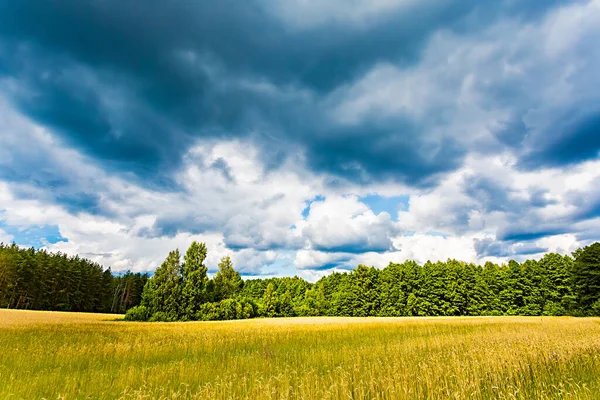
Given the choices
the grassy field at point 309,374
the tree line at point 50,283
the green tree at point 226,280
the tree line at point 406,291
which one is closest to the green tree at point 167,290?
the tree line at point 406,291

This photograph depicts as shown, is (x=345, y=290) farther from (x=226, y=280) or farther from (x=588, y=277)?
(x=588, y=277)

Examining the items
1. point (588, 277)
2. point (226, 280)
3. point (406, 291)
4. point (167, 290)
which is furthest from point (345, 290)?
point (588, 277)

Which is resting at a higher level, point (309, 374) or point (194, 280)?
point (194, 280)

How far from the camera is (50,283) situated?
80.4m

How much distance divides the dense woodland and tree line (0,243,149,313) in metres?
0.22

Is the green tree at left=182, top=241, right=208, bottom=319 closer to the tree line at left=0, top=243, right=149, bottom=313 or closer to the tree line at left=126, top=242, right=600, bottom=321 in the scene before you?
the tree line at left=126, top=242, right=600, bottom=321

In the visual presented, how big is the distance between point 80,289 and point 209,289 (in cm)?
4932

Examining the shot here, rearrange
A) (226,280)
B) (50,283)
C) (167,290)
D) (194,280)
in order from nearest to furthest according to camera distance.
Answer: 1. (167,290)
2. (194,280)
3. (226,280)
4. (50,283)

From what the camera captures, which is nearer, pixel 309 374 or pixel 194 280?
pixel 309 374

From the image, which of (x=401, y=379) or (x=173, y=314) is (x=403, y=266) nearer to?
(x=173, y=314)

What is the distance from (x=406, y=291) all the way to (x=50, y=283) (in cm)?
9119

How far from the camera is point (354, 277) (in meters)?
76.3

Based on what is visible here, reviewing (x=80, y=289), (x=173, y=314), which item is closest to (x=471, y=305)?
(x=173, y=314)

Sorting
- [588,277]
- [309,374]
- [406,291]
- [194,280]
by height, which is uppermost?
[194,280]
